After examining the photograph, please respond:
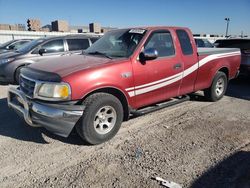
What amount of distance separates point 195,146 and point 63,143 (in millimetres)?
2130

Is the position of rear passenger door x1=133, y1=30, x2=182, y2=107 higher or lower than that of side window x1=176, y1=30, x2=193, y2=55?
lower

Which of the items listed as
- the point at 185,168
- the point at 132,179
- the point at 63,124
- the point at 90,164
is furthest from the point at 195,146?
the point at 63,124

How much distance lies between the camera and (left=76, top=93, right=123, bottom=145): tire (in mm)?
3566

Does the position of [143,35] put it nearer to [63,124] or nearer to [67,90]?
[67,90]

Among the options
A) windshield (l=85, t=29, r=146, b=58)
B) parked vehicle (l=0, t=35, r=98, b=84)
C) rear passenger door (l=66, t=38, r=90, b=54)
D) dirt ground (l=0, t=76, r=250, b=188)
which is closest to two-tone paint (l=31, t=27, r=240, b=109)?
windshield (l=85, t=29, r=146, b=58)

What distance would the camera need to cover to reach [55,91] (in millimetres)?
3441

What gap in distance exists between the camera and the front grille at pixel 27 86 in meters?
3.68

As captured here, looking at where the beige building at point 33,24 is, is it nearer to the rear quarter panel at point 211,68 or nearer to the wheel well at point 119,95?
the rear quarter panel at point 211,68

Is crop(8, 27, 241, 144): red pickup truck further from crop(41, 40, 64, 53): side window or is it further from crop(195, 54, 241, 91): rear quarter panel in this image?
crop(41, 40, 64, 53): side window

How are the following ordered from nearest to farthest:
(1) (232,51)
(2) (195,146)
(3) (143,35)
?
(2) (195,146)
(3) (143,35)
(1) (232,51)

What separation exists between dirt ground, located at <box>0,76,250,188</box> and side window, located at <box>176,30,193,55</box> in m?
1.40

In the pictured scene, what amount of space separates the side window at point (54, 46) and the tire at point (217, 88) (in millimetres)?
5153

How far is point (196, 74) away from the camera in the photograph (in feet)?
17.6

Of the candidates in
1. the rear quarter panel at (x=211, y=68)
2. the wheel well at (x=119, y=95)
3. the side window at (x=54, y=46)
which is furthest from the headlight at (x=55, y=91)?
the side window at (x=54, y=46)
